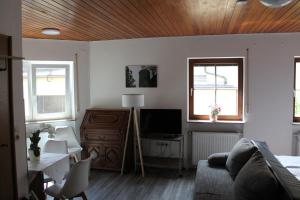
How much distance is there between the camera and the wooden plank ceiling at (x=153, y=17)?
108 inches

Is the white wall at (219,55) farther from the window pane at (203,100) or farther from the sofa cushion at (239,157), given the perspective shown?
the sofa cushion at (239,157)

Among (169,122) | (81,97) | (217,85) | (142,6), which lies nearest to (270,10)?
(142,6)

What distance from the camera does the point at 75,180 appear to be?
8.59ft

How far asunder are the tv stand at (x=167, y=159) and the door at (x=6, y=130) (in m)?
2.51

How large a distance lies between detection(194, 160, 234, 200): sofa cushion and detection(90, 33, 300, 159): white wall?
1509mm

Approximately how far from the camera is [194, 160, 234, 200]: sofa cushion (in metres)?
2.54

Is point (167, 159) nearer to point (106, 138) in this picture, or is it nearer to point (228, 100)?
point (106, 138)

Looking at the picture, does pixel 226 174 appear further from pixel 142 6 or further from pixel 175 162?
pixel 142 6

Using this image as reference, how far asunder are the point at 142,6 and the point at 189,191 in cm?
260

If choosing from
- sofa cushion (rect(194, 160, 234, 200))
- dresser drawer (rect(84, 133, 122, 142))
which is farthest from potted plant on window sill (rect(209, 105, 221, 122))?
dresser drawer (rect(84, 133, 122, 142))

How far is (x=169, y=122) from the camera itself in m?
4.46

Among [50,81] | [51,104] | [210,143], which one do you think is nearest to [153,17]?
[210,143]

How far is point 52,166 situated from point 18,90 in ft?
3.04

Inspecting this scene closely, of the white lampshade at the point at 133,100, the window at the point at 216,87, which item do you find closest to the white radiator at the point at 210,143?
the window at the point at 216,87
